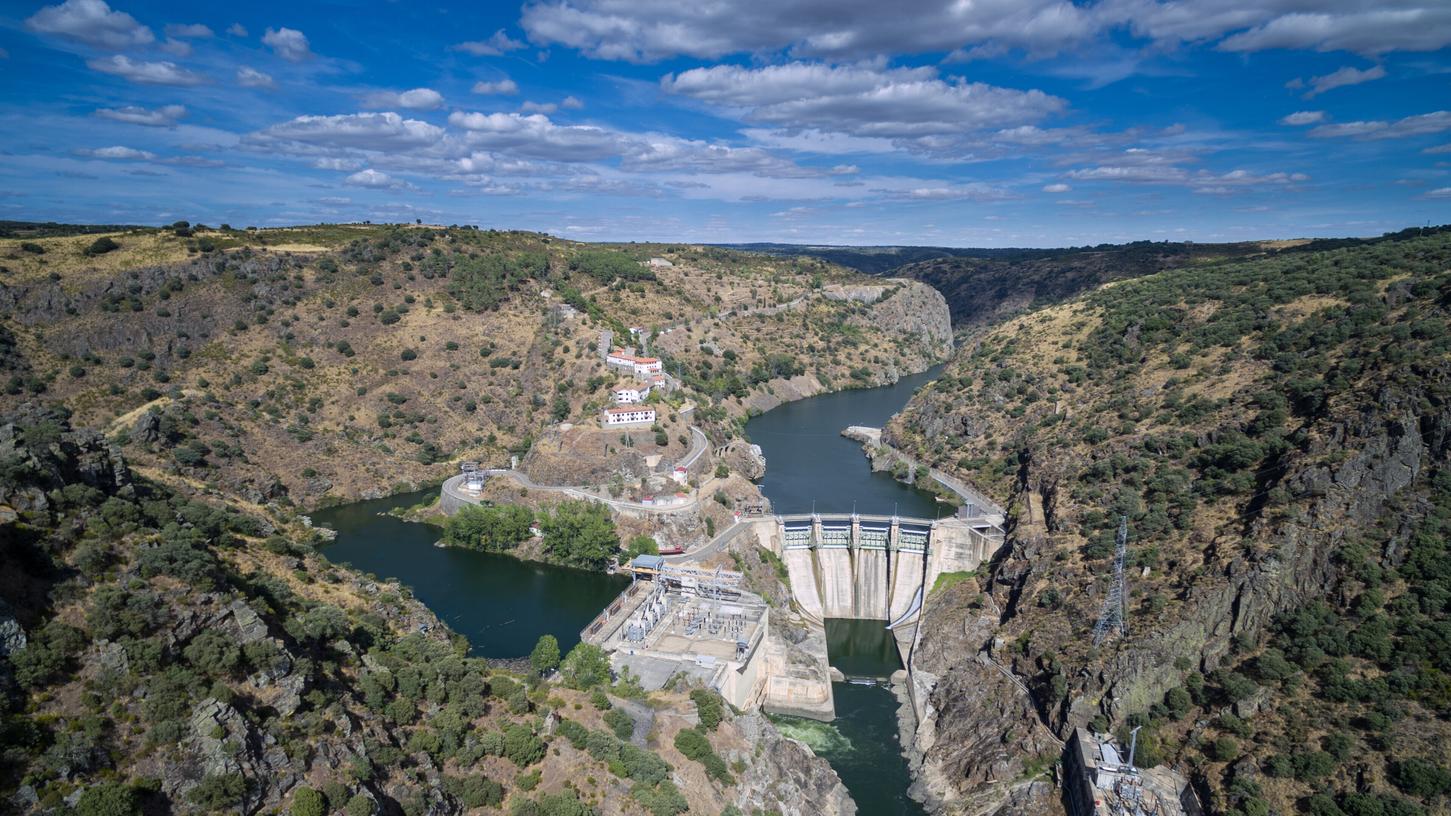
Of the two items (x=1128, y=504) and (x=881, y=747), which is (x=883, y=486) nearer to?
(x=1128, y=504)

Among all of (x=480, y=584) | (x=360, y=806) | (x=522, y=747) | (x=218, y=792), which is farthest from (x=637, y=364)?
(x=218, y=792)

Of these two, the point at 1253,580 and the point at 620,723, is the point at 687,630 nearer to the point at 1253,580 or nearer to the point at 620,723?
the point at 620,723

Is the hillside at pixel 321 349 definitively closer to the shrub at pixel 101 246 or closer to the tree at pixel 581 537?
the shrub at pixel 101 246

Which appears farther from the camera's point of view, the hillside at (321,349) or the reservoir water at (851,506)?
the hillside at (321,349)

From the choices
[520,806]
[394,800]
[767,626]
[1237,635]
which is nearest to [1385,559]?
[1237,635]

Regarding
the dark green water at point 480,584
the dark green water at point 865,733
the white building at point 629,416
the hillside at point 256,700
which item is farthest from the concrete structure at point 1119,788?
the white building at point 629,416

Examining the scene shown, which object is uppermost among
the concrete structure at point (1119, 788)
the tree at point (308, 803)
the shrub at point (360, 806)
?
the tree at point (308, 803)
